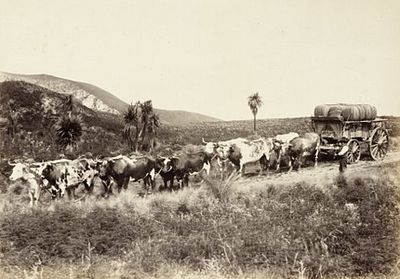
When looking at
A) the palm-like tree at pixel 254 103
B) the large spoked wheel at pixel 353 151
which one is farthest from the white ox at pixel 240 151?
the large spoked wheel at pixel 353 151

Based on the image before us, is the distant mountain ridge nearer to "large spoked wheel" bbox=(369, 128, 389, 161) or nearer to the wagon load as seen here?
the wagon load

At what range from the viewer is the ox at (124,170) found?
5078mm

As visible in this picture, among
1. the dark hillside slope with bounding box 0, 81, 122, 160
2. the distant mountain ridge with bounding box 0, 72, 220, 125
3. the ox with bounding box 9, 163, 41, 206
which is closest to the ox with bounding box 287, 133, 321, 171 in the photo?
the distant mountain ridge with bounding box 0, 72, 220, 125

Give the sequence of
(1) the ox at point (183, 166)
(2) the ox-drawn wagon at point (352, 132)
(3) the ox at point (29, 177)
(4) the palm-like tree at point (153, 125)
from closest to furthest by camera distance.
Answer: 1. (3) the ox at point (29, 177)
2. (4) the palm-like tree at point (153, 125)
3. (1) the ox at point (183, 166)
4. (2) the ox-drawn wagon at point (352, 132)

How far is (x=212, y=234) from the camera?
4.94 m

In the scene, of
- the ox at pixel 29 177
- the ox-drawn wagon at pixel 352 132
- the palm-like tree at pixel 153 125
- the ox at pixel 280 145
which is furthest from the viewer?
the ox-drawn wagon at pixel 352 132

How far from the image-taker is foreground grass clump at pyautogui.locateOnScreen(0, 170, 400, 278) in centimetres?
478

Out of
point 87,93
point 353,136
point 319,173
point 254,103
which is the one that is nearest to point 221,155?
point 254,103

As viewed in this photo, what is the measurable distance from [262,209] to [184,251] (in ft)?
2.66

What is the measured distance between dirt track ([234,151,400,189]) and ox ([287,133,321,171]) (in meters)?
0.10

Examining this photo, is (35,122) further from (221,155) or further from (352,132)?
(352,132)

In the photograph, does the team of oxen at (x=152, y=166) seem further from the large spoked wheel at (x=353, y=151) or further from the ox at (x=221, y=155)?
the large spoked wheel at (x=353, y=151)

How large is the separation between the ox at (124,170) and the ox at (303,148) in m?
1.33

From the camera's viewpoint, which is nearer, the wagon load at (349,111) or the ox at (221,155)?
the ox at (221,155)
